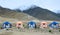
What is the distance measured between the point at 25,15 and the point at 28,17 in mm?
610

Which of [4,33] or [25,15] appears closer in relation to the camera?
[4,33]

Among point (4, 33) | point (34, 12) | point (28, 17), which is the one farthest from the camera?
point (34, 12)

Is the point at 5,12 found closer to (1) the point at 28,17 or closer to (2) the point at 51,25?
(1) the point at 28,17

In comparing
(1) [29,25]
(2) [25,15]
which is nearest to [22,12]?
(2) [25,15]

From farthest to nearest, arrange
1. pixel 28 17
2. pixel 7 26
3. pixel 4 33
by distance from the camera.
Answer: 1. pixel 28 17
2. pixel 7 26
3. pixel 4 33

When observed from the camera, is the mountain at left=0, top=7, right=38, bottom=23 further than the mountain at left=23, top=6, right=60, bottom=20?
No

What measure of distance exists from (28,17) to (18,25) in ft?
28.3

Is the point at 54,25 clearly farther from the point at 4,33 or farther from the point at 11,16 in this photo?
the point at 11,16

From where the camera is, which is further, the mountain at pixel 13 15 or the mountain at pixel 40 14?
the mountain at pixel 40 14

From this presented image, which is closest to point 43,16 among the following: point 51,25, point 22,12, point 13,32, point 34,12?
point 34,12

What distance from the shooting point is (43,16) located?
2675cm

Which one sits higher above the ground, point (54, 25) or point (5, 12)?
point (5, 12)

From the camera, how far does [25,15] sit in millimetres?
25750

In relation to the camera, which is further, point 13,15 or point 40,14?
point 40,14
